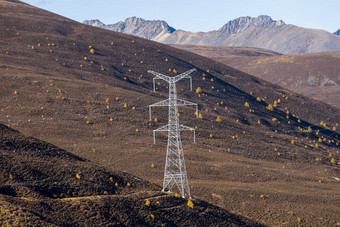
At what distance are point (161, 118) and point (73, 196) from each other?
60.2 m

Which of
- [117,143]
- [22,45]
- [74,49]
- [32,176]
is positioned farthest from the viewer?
[74,49]

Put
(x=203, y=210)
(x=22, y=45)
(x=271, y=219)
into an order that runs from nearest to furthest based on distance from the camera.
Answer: (x=203, y=210) → (x=271, y=219) → (x=22, y=45)

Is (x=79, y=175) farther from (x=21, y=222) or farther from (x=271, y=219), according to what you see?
(x=271, y=219)

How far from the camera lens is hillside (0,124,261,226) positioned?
48.5m

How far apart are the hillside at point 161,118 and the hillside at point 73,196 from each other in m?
6.73

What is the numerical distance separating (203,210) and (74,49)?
103 metres

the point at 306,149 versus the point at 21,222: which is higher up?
the point at 21,222

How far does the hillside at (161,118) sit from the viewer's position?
83.3 m

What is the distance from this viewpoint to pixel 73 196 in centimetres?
5703

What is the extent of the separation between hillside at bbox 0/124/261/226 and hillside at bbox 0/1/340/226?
22.1ft

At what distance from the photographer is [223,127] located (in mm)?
118375

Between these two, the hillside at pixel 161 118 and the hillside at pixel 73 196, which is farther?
the hillside at pixel 161 118

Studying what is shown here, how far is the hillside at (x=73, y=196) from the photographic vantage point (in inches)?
1909

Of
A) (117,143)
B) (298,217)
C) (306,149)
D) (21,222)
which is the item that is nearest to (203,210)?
(298,217)
